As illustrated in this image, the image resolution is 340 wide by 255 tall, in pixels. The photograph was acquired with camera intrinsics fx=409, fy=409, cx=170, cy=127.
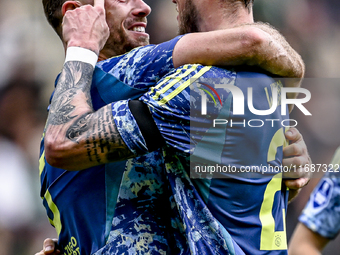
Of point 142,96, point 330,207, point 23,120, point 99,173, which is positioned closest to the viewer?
point 330,207

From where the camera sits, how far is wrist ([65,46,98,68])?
1.84m

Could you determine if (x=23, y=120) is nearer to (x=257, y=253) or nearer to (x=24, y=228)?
(x=24, y=228)

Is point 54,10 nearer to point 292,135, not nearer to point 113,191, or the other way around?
point 113,191

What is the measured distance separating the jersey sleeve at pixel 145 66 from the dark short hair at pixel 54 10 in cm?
81

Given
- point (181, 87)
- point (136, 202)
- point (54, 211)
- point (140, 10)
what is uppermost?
point (140, 10)

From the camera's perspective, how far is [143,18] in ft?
8.27

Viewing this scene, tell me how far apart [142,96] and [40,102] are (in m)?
3.75

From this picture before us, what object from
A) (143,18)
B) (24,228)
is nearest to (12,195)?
(24,228)

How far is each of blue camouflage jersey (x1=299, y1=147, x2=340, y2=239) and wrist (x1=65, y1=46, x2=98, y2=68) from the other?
1.11 metres

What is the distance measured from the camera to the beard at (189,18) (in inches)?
85.4

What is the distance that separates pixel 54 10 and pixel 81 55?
870 mm

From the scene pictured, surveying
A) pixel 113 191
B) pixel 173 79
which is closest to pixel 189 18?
pixel 173 79

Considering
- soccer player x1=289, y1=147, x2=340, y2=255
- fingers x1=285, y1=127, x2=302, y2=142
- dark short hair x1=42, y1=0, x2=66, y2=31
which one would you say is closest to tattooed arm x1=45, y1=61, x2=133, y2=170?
soccer player x1=289, y1=147, x2=340, y2=255

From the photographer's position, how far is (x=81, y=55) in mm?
1851
